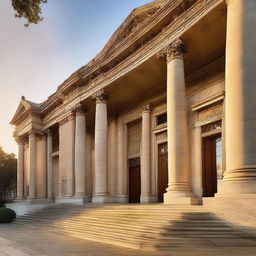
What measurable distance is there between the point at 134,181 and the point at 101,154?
16.5ft

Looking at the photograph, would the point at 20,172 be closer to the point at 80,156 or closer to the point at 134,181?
the point at 80,156

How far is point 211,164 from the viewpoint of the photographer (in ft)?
65.0

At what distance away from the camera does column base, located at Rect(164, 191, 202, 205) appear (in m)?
15.5

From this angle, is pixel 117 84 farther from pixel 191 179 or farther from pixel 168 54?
pixel 191 179

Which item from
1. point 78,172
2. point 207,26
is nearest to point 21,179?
point 78,172

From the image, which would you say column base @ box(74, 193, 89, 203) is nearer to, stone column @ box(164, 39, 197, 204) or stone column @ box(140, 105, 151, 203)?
stone column @ box(140, 105, 151, 203)

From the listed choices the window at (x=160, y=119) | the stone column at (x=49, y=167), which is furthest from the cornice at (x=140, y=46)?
the stone column at (x=49, y=167)

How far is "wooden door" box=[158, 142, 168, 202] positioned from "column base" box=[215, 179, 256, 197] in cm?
1141

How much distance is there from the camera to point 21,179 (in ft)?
127

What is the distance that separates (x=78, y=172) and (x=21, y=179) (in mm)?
15617

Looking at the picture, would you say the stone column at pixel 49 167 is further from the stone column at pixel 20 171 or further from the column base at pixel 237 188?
the column base at pixel 237 188

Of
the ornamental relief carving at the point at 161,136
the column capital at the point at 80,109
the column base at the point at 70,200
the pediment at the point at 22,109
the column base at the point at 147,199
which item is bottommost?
the column base at the point at 70,200

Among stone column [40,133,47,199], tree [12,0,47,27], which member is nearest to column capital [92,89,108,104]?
stone column [40,133,47,199]

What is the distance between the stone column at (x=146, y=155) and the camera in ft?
79.2
